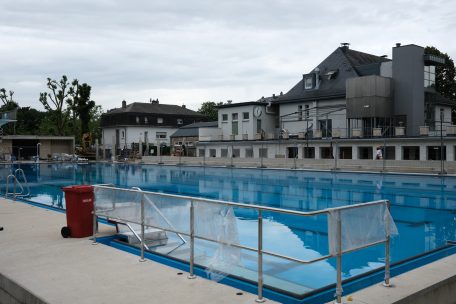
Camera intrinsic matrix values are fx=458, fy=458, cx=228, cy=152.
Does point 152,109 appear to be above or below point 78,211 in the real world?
above

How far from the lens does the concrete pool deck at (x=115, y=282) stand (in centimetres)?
489

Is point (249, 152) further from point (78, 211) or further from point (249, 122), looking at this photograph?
point (78, 211)

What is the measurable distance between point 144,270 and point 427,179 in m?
22.0

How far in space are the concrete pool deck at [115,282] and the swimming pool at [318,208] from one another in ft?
3.13

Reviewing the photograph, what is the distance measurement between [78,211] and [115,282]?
2900mm

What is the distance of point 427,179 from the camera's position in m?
24.6

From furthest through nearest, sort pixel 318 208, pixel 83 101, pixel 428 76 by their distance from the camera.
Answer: pixel 83 101, pixel 428 76, pixel 318 208

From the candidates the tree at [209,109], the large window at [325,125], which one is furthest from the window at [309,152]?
the tree at [209,109]

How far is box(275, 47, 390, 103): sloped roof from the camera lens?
45438 millimetres

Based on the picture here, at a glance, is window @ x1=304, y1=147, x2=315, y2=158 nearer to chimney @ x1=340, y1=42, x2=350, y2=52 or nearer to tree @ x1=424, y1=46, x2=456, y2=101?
chimney @ x1=340, y1=42, x2=350, y2=52

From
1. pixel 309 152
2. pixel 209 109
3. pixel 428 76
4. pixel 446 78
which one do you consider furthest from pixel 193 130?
pixel 209 109

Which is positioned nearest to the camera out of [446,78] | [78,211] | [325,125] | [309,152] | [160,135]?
[78,211]

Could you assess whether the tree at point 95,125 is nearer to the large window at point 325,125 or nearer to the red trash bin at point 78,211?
the large window at point 325,125

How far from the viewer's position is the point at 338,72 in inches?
1871
